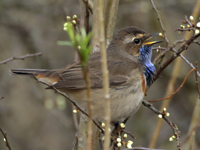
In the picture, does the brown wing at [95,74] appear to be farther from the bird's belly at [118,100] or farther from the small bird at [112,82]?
the bird's belly at [118,100]

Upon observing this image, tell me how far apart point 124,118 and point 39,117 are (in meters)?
5.33

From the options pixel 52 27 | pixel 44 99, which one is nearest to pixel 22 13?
pixel 52 27

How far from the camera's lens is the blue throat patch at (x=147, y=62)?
585 centimetres

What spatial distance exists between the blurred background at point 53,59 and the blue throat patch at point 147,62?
222 centimetres

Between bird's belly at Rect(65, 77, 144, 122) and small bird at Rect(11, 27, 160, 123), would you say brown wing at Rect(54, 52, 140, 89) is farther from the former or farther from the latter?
bird's belly at Rect(65, 77, 144, 122)

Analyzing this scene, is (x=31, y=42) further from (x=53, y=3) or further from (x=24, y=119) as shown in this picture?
(x=24, y=119)

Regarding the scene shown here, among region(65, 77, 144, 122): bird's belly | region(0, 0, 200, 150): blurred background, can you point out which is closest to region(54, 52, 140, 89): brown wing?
region(65, 77, 144, 122): bird's belly

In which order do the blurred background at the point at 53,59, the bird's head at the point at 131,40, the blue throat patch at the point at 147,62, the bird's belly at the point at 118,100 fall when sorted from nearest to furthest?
the bird's belly at the point at 118,100, the blue throat patch at the point at 147,62, the bird's head at the point at 131,40, the blurred background at the point at 53,59

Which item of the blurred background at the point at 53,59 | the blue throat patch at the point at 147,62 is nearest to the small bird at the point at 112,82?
the blue throat patch at the point at 147,62

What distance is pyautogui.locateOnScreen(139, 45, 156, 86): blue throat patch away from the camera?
5849 mm

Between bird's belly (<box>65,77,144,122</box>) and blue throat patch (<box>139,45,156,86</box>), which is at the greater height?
blue throat patch (<box>139,45,156,86</box>)

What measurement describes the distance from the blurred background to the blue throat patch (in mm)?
2216

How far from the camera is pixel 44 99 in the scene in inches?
324

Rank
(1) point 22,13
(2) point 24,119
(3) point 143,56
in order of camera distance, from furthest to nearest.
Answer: (2) point 24,119, (1) point 22,13, (3) point 143,56
